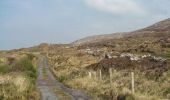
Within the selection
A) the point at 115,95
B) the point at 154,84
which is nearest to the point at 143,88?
the point at 154,84

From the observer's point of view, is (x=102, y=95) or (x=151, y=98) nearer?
(x=151, y=98)

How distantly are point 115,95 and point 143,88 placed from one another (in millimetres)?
2212

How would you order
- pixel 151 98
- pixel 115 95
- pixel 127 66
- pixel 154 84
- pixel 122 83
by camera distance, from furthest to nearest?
pixel 127 66
pixel 122 83
pixel 154 84
pixel 115 95
pixel 151 98

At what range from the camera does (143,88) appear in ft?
79.0

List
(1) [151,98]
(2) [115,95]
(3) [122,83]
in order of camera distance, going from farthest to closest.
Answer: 1. (3) [122,83]
2. (2) [115,95]
3. (1) [151,98]

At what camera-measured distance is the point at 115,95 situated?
74.3 feet

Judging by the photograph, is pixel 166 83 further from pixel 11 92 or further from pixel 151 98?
pixel 11 92

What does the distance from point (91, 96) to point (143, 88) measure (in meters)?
2.99

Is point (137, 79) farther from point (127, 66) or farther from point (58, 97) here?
point (127, 66)

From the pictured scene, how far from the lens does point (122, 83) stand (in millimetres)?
26562

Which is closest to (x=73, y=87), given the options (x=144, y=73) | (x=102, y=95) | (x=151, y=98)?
(x=144, y=73)

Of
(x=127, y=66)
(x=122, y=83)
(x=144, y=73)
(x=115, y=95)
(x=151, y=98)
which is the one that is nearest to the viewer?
(x=151, y=98)

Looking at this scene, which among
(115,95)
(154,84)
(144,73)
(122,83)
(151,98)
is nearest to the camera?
(151,98)

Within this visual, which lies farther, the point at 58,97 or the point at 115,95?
the point at 58,97
